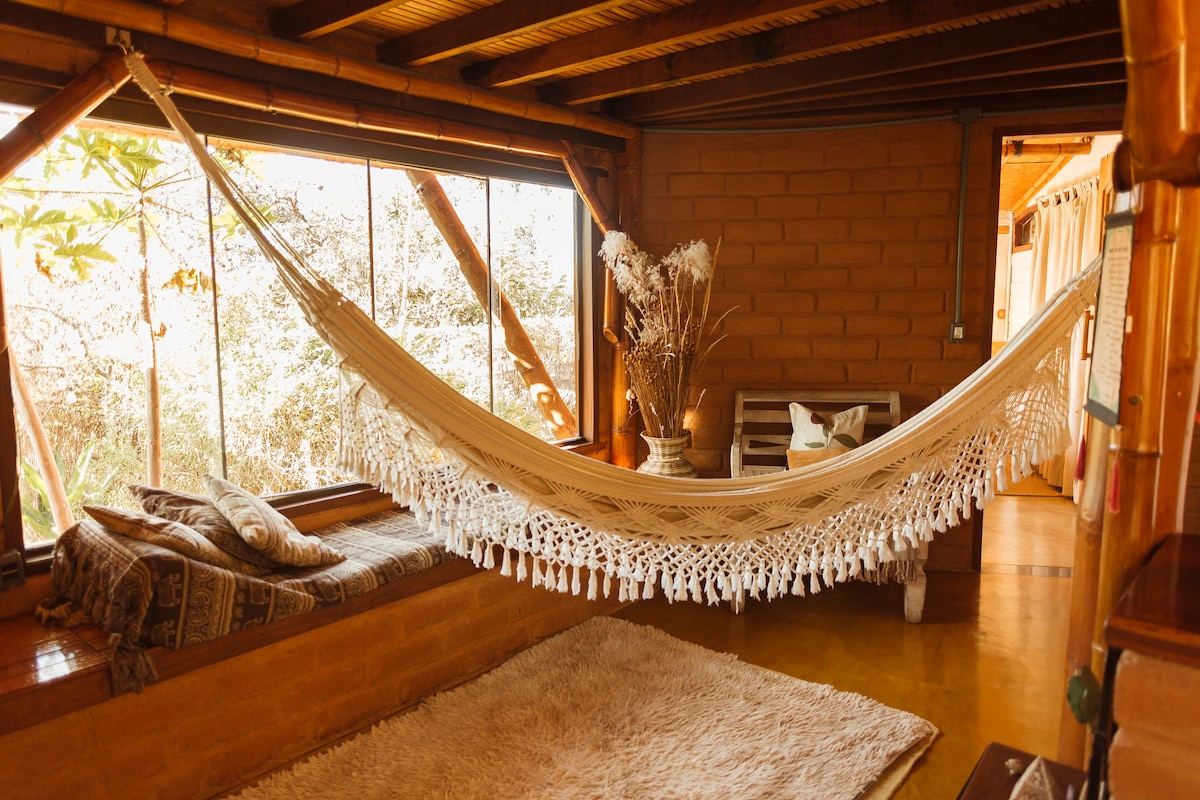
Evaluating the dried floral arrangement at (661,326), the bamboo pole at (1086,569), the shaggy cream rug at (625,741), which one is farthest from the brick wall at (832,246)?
the bamboo pole at (1086,569)

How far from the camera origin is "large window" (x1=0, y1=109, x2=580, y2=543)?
7.23 ft

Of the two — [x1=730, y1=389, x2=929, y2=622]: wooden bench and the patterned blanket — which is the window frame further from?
[x1=730, y1=389, x2=929, y2=622]: wooden bench

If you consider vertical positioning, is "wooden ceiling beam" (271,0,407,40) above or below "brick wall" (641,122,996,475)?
above

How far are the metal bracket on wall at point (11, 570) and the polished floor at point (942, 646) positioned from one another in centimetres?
178

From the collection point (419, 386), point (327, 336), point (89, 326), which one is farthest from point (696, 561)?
point (89, 326)

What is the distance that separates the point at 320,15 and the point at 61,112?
0.65m

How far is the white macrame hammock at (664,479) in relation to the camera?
66.6 inches

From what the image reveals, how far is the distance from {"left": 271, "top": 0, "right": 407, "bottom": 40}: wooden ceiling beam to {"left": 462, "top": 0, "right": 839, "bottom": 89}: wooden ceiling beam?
58 centimetres

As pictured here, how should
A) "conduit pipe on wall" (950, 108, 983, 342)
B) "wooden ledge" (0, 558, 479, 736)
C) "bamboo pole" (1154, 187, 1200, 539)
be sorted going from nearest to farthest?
1. "bamboo pole" (1154, 187, 1200, 539)
2. "wooden ledge" (0, 558, 479, 736)
3. "conduit pipe on wall" (950, 108, 983, 342)

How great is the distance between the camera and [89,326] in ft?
7.50

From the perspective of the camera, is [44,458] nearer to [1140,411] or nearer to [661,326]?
[661,326]

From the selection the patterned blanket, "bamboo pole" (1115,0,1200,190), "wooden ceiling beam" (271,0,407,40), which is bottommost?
the patterned blanket

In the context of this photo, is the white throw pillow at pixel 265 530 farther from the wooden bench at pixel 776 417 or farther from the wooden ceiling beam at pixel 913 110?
the wooden ceiling beam at pixel 913 110

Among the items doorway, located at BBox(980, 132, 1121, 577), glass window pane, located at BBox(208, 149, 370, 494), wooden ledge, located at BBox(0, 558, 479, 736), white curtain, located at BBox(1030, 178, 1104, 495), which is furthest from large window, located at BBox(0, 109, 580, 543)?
white curtain, located at BBox(1030, 178, 1104, 495)
